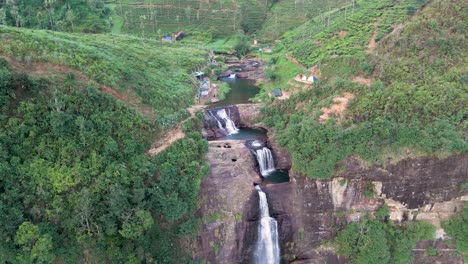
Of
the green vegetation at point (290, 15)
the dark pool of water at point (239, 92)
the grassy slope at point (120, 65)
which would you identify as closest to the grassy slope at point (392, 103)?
the dark pool of water at point (239, 92)

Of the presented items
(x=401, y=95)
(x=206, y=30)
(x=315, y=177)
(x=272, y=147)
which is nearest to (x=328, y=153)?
(x=315, y=177)

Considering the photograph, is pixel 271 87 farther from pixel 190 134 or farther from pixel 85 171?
pixel 85 171

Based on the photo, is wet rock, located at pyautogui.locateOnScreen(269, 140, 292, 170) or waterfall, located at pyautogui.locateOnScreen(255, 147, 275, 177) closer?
waterfall, located at pyautogui.locateOnScreen(255, 147, 275, 177)

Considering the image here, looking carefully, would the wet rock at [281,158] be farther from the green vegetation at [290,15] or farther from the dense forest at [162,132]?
the green vegetation at [290,15]

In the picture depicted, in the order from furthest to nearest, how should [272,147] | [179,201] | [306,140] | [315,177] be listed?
[272,147] → [306,140] → [315,177] → [179,201]

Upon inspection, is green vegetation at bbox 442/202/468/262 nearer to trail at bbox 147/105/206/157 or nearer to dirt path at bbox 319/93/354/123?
dirt path at bbox 319/93/354/123

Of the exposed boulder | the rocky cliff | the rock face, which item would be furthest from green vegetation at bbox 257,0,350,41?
the rock face
